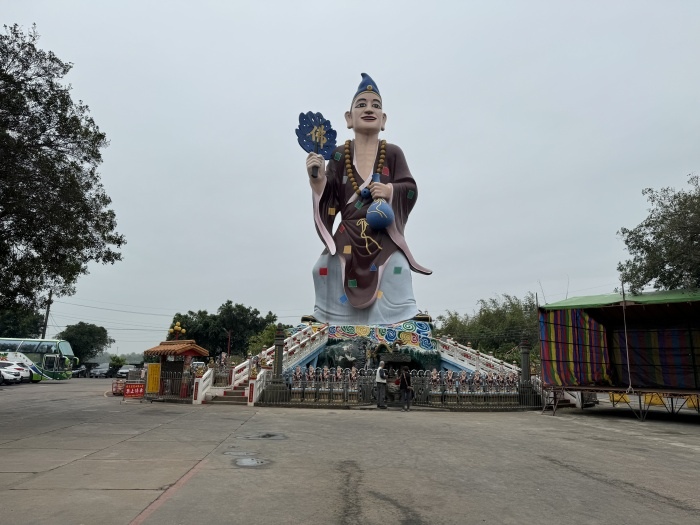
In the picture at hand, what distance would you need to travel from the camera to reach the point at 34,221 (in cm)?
1288

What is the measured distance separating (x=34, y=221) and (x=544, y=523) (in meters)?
12.7

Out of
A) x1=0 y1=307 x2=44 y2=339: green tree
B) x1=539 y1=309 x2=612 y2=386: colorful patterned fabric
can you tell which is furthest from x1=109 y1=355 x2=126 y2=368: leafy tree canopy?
x1=539 y1=309 x2=612 y2=386: colorful patterned fabric

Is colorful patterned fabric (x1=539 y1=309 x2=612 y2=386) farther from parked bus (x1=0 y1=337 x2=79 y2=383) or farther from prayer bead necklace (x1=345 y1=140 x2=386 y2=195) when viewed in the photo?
parked bus (x1=0 y1=337 x2=79 y2=383)

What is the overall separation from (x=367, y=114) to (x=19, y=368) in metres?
28.6

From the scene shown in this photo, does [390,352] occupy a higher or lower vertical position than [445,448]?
higher

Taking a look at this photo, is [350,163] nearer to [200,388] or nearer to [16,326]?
[200,388]

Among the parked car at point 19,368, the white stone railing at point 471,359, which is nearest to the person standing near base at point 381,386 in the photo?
the white stone railing at point 471,359

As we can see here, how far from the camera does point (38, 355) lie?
134ft

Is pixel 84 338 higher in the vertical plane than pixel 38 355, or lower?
higher

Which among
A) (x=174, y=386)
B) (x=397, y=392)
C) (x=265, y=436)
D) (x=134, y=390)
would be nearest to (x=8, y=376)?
(x=134, y=390)

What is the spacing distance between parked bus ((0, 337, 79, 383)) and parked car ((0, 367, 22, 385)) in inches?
137

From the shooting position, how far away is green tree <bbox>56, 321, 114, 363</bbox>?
206 ft

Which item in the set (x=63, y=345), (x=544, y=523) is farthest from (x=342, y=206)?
(x=63, y=345)

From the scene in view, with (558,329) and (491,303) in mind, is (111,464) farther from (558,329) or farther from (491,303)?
(491,303)
